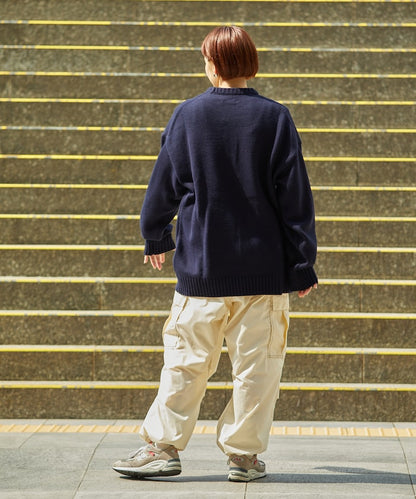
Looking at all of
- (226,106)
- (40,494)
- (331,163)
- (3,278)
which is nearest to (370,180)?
(331,163)

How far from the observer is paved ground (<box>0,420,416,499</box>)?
403cm

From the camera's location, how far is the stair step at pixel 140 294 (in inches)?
245

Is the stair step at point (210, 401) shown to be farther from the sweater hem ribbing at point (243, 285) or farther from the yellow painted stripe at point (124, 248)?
the sweater hem ribbing at point (243, 285)

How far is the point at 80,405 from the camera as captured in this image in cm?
559

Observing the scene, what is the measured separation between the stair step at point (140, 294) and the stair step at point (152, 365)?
451mm

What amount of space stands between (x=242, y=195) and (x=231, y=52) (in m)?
0.57

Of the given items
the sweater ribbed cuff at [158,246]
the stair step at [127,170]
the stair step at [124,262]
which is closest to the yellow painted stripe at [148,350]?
the stair step at [124,262]

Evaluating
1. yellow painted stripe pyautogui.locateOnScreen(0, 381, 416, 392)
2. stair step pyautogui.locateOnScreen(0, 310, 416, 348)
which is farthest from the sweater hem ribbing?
stair step pyautogui.locateOnScreen(0, 310, 416, 348)

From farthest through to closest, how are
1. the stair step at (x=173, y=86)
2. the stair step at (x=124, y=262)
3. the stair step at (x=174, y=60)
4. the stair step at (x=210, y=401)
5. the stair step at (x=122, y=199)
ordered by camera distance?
the stair step at (x=174, y=60) < the stair step at (x=173, y=86) < the stair step at (x=122, y=199) < the stair step at (x=124, y=262) < the stair step at (x=210, y=401)

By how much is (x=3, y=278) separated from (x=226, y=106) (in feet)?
9.16

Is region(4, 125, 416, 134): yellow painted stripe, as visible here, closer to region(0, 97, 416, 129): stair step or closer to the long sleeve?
region(0, 97, 416, 129): stair step

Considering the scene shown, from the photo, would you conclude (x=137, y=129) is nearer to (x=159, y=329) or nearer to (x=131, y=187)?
(x=131, y=187)

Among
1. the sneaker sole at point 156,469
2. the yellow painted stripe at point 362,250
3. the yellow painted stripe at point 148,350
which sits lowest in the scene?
the sneaker sole at point 156,469

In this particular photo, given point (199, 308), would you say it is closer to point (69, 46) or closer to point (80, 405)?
point (80, 405)
